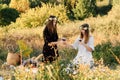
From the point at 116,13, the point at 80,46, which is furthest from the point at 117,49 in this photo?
the point at 116,13

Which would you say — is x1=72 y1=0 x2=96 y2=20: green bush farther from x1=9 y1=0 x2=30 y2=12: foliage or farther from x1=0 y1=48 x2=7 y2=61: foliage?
x1=0 y1=48 x2=7 y2=61: foliage

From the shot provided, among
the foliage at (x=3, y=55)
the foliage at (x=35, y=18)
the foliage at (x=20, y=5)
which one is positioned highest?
the foliage at (x=3, y=55)

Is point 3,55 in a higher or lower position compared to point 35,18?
higher

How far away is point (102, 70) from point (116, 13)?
1811cm

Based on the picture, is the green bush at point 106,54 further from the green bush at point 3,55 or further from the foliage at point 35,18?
the foliage at point 35,18

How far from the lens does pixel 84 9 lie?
42.6 meters

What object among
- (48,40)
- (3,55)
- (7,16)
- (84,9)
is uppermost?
(48,40)

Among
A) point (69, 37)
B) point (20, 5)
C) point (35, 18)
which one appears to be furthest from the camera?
point (20, 5)

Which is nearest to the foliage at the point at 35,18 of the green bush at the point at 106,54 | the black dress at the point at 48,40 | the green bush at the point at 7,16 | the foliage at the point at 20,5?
the green bush at the point at 7,16

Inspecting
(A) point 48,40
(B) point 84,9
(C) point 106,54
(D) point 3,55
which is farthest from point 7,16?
(A) point 48,40

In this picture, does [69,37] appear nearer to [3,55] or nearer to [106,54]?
[3,55]

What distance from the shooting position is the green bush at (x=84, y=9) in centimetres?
4259

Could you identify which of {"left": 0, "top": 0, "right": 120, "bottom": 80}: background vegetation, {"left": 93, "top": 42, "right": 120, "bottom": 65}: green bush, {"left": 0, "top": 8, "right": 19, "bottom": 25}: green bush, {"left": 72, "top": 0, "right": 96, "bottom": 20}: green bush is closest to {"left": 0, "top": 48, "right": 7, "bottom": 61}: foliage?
{"left": 0, "top": 0, "right": 120, "bottom": 80}: background vegetation

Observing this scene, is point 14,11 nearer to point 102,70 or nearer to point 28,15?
point 28,15
